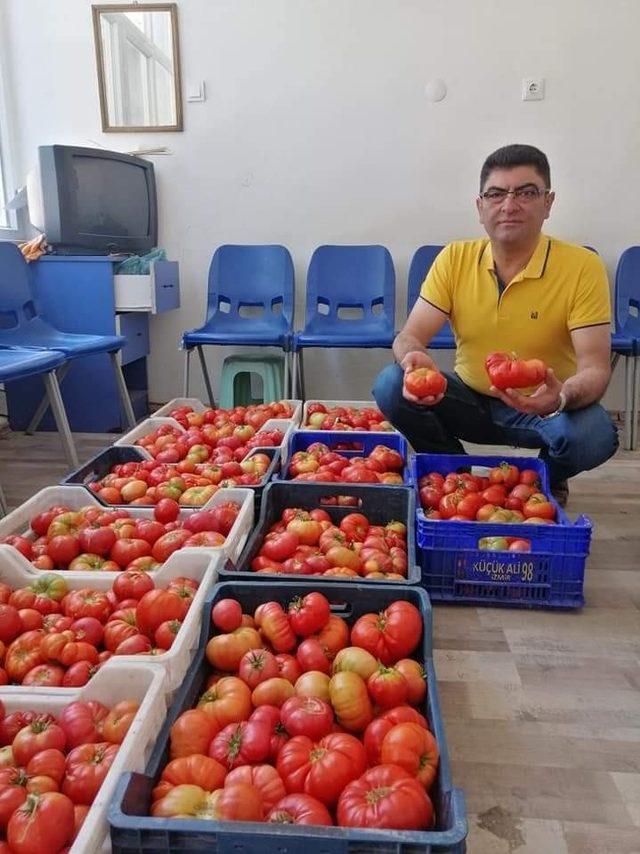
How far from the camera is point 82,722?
924 mm

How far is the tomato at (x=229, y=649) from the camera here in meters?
1.09

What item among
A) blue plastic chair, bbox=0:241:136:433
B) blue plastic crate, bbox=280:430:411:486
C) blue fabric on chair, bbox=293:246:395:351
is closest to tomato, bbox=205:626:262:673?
blue plastic crate, bbox=280:430:411:486

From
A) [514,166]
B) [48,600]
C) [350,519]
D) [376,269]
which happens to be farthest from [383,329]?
[48,600]

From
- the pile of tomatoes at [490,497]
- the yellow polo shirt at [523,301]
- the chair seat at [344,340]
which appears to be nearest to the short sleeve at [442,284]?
the yellow polo shirt at [523,301]

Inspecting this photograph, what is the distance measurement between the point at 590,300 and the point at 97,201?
7.75 feet

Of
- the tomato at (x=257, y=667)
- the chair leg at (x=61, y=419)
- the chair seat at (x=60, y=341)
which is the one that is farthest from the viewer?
the chair seat at (x=60, y=341)

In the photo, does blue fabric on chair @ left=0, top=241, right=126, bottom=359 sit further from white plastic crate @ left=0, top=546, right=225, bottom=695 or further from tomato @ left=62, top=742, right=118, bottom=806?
tomato @ left=62, top=742, right=118, bottom=806

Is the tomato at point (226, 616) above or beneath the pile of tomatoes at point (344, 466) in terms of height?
above

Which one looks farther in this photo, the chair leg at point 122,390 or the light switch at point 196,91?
the light switch at point 196,91

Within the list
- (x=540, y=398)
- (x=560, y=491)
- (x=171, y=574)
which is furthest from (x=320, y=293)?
(x=171, y=574)

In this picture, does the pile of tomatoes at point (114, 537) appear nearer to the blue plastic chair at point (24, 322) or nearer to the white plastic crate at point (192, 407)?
the white plastic crate at point (192, 407)

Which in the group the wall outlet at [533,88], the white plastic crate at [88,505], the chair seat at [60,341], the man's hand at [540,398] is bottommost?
the white plastic crate at [88,505]

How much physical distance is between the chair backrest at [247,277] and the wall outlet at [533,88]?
1396 mm

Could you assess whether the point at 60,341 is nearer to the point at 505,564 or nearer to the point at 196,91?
the point at 196,91
